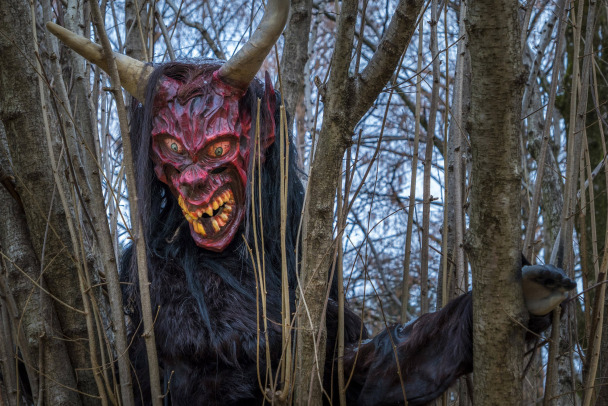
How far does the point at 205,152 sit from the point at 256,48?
1.02 feet

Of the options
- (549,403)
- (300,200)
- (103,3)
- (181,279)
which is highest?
(103,3)

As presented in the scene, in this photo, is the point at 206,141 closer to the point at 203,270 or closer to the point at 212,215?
the point at 212,215

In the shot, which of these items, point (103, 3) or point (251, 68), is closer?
point (251, 68)

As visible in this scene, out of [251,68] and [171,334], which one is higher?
[251,68]

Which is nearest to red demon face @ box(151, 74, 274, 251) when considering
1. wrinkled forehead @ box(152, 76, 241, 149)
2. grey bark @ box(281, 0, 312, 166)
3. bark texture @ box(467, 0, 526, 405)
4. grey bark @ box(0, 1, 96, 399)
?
wrinkled forehead @ box(152, 76, 241, 149)

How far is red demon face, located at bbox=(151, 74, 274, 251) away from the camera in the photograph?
6.40ft

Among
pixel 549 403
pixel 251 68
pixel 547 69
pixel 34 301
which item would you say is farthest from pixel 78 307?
pixel 547 69

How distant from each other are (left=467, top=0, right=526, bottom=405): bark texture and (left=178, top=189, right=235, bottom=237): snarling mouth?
0.75 metres

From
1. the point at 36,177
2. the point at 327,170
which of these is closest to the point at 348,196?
the point at 327,170

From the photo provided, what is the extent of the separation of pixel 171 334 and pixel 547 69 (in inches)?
157

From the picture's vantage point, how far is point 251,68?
1.94 metres

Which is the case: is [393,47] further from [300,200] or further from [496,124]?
[300,200]

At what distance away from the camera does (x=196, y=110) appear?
1976 mm

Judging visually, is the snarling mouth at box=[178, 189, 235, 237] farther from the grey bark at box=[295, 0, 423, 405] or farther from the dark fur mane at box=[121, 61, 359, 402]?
the grey bark at box=[295, 0, 423, 405]
